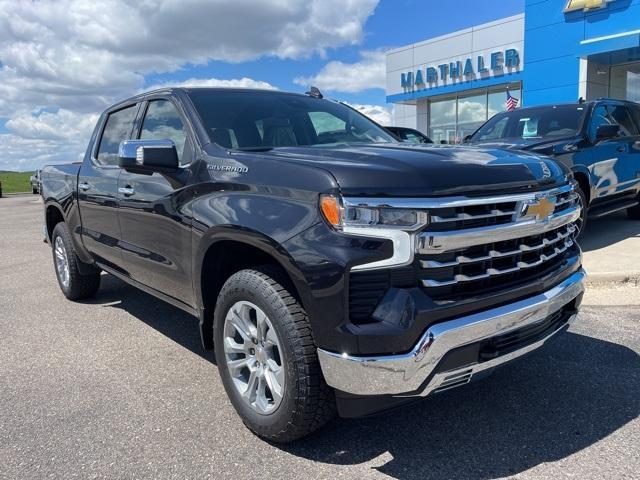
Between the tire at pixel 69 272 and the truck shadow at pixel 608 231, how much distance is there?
5712 mm

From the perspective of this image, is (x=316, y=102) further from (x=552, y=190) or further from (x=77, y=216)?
(x=77, y=216)

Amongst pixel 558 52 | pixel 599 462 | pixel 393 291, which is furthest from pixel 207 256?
pixel 558 52

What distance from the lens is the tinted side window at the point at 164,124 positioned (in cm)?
362

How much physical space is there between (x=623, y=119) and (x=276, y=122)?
647 cm

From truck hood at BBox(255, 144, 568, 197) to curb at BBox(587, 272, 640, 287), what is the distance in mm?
2687

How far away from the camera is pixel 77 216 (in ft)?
17.0

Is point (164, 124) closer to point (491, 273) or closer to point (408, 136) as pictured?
point (491, 273)

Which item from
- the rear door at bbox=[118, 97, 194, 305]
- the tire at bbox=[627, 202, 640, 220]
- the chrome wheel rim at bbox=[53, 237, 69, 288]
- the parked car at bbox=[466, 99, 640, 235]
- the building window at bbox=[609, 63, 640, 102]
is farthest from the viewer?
the building window at bbox=[609, 63, 640, 102]

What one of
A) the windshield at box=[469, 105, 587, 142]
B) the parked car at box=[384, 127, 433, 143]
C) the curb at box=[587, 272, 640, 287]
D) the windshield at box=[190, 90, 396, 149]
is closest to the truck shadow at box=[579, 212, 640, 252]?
the curb at box=[587, 272, 640, 287]

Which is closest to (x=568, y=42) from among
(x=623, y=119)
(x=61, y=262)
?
(x=623, y=119)

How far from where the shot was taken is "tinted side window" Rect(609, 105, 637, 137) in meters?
7.83

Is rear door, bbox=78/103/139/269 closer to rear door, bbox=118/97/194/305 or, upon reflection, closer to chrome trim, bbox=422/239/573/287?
rear door, bbox=118/97/194/305

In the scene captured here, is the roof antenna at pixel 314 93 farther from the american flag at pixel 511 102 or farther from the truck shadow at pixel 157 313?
the american flag at pixel 511 102

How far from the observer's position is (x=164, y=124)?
3.88 m
